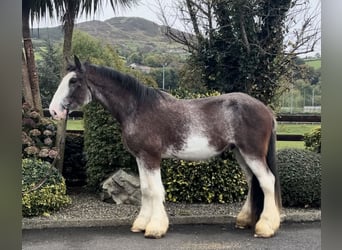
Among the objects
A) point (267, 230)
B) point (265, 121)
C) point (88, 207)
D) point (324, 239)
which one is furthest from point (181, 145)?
point (324, 239)

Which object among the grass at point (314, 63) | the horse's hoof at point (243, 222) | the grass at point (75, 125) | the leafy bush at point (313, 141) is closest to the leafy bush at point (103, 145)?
the grass at point (75, 125)

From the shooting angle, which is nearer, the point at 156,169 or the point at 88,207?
the point at 156,169

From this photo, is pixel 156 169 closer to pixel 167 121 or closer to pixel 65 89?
pixel 167 121

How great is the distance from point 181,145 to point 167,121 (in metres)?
0.24

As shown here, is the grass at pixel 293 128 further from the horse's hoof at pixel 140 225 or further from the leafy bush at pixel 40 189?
the leafy bush at pixel 40 189

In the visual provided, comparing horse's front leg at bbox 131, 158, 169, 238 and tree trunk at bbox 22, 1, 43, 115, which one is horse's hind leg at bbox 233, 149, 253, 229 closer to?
horse's front leg at bbox 131, 158, 169, 238

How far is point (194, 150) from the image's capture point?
12.6ft

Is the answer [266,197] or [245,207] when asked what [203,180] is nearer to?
[245,207]

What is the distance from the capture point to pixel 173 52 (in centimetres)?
511

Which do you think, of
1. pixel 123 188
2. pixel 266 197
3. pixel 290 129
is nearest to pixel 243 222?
pixel 266 197

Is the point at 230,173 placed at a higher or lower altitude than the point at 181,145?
lower

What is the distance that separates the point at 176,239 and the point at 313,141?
2.20m

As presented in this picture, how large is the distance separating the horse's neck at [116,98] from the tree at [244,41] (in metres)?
1.53
